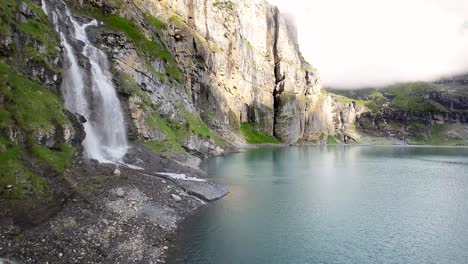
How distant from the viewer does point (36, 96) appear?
124 ft

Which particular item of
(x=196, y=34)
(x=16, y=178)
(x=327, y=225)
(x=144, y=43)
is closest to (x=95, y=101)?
(x=16, y=178)

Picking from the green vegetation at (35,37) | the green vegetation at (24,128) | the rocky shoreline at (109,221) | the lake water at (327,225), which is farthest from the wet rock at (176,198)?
the green vegetation at (35,37)

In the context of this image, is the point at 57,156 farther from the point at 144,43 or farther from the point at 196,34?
the point at 196,34

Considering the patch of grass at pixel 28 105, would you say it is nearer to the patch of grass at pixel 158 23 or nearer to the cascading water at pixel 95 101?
the cascading water at pixel 95 101

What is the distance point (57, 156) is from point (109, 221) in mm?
9012

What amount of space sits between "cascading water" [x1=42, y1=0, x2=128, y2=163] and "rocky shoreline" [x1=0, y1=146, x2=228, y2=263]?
7046 mm

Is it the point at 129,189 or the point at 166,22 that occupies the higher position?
the point at 166,22

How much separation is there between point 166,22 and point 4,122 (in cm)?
12423

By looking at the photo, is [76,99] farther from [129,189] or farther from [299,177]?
[299,177]

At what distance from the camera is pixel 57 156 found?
115 feet

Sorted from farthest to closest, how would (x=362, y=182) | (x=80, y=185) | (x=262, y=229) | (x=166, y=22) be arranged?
(x=166, y=22) → (x=362, y=182) → (x=262, y=229) → (x=80, y=185)

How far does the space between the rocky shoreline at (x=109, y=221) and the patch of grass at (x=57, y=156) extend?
173cm

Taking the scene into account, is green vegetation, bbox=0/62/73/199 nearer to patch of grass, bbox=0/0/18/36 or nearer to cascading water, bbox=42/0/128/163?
patch of grass, bbox=0/0/18/36

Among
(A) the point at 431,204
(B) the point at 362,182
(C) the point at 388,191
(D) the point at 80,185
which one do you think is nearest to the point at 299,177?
(B) the point at 362,182
